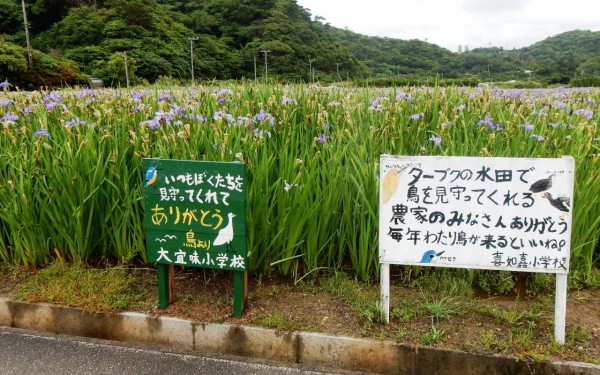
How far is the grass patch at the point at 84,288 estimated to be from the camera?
2.32 meters

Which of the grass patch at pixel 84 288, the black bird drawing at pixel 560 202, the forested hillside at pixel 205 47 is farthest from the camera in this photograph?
the forested hillside at pixel 205 47

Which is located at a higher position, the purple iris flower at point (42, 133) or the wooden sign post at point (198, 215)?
the purple iris flower at point (42, 133)

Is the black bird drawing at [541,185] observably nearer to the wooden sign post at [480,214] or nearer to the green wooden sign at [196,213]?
the wooden sign post at [480,214]

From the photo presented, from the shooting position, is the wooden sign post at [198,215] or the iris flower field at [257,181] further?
the iris flower field at [257,181]

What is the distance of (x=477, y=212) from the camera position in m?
1.97

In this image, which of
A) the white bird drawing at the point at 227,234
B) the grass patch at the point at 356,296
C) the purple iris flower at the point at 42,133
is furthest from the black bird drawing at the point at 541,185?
the purple iris flower at the point at 42,133

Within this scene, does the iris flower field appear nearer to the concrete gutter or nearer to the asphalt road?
Result: the concrete gutter

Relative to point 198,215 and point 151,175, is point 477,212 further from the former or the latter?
point 151,175

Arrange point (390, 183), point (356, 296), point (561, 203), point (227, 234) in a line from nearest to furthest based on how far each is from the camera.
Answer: point (561, 203), point (390, 183), point (227, 234), point (356, 296)

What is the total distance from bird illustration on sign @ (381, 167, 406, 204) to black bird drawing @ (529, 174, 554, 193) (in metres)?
0.50

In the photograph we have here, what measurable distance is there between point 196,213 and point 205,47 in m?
46.0

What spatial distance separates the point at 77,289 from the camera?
2424mm

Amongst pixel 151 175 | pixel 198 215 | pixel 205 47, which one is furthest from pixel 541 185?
pixel 205 47

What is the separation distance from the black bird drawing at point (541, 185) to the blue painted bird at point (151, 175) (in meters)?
1.55
